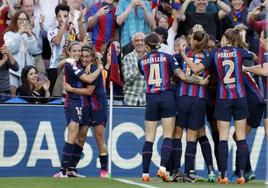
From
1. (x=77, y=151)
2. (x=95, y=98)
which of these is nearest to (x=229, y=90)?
(x=95, y=98)

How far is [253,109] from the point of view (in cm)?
1748

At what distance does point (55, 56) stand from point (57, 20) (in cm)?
83

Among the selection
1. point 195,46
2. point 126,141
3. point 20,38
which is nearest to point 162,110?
point 195,46

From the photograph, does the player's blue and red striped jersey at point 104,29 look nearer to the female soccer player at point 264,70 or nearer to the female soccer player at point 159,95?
the female soccer player at point 264,70

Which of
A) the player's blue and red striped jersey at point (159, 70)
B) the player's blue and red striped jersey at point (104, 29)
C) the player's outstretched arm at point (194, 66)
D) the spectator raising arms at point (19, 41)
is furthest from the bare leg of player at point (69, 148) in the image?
the player's blue and red striped jersey at point (104, 29)

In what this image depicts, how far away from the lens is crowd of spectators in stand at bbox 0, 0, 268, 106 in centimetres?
2045

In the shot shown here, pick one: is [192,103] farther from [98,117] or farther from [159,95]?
[98,117]

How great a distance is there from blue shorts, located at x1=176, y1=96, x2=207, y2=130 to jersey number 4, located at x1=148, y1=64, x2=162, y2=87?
1.38 feet

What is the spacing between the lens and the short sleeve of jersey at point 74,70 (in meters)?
17.9

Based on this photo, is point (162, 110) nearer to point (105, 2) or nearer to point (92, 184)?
point (92, 184)

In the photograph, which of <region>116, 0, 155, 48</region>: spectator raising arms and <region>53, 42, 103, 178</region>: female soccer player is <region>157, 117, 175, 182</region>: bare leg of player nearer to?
<region>53, 42, 103, 178</region>: female soccer player

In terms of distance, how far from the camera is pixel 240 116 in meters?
16.9

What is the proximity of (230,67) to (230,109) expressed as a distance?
624mm

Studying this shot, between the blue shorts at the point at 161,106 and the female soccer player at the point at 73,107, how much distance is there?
1.35 meters
